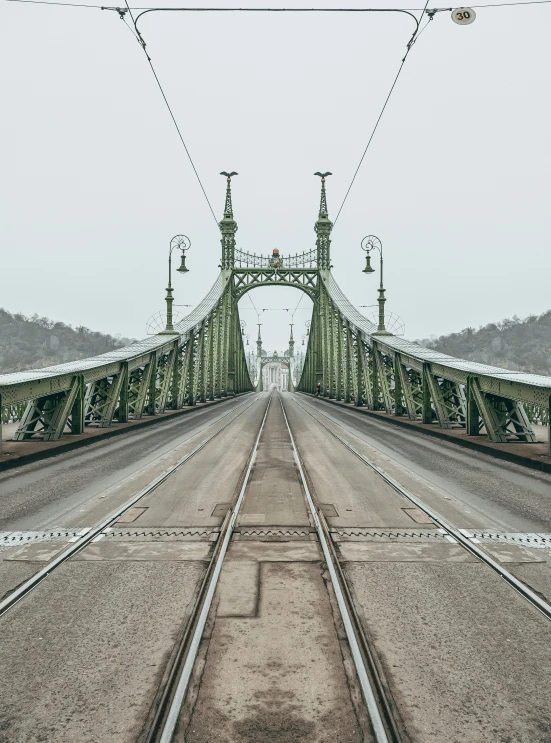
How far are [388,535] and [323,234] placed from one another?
48.8 meters

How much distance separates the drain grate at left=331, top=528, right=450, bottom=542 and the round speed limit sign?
368 inches

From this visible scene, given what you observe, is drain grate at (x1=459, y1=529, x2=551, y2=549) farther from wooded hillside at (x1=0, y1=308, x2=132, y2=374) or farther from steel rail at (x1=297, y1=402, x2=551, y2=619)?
wooded hillside at (x1=0, y1=308, x2=132, y2=374)

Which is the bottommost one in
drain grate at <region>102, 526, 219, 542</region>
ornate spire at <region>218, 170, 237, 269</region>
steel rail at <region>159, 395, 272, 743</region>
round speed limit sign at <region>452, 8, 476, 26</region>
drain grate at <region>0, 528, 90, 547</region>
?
drain grate at <region>0, 528, 90, 547</region>

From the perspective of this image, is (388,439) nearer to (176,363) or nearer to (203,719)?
(203,719)

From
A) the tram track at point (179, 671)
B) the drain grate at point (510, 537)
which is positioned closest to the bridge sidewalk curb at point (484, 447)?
the drain grate at point (510, 537)

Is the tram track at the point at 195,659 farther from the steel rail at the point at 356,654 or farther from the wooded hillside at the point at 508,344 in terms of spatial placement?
the wooded hillside at the point at 508,344

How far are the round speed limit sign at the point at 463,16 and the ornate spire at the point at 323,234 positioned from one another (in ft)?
135

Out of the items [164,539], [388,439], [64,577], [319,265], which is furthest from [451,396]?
[319,265]

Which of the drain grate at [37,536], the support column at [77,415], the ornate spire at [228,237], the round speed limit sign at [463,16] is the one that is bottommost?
the drain grate at [37,536]

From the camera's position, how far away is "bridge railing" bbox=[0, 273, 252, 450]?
11414 mm

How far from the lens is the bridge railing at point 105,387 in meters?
11.4

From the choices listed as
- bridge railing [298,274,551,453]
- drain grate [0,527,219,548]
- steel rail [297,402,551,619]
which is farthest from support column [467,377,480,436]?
drain grate [0,527,219,548]

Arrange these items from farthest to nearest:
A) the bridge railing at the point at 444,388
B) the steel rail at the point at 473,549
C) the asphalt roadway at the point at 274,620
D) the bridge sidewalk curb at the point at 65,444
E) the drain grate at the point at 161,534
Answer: the bridge railing at the point at 444,388 < the bridge sidewalk curb at the point at 65,444 < the drain grate at the point at 161,534 < the steel rail at the point at 473,549 < the asphalt roadway at the point at 274,620

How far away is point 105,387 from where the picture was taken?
53.5 feet
